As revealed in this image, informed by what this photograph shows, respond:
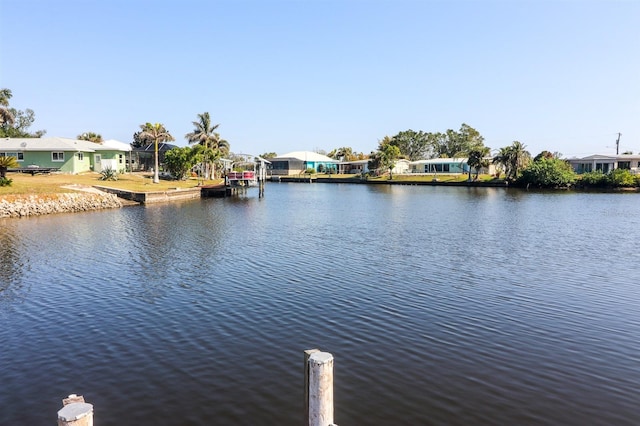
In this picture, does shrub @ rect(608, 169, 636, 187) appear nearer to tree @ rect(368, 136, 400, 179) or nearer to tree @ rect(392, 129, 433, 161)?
tree @ rect(368, 136, 400, 179)

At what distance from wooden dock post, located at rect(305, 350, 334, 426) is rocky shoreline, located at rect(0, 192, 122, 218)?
38688mm

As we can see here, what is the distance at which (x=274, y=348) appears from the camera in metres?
10.7

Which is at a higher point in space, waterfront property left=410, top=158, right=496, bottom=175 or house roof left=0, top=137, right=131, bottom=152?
house roof left=0, top=137, right=131, bottom=152

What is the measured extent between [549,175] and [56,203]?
79.3 m

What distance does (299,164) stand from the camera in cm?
13362

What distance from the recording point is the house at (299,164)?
5246 inches

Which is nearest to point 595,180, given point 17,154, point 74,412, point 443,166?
point 443,166

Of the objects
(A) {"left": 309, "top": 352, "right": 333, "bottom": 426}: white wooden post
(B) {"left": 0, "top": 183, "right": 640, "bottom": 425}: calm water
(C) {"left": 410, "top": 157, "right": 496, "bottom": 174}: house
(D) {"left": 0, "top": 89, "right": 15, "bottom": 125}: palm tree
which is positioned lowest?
(B) {"left": 0, "top": 183, "right": 640, "bottom": 425}: calm water

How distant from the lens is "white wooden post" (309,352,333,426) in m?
6.20

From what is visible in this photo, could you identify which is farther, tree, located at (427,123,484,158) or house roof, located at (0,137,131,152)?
tree, located at (427,123,484,158)

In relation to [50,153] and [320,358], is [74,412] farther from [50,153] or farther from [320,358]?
[50,153]

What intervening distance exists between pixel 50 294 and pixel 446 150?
15018 centimetres

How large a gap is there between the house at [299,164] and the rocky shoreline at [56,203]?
8751 centimetres

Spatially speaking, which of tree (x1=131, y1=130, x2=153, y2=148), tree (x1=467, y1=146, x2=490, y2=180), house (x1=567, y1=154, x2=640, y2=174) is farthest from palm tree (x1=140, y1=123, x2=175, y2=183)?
house (x1=567, y1=154, x2=640, y2=174)
